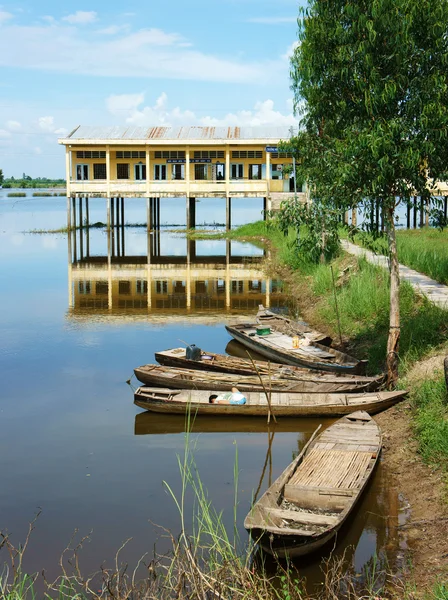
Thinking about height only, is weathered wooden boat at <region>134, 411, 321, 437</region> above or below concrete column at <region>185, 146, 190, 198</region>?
below

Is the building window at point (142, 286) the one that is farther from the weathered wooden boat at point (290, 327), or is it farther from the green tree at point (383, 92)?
the green tree at point (383, 92)

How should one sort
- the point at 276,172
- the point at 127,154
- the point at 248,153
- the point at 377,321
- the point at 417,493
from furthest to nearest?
the point at 127,154, the point at 248,153, the point at 276,172, the point at 377,321, the point at 417,493

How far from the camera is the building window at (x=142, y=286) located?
27812mm

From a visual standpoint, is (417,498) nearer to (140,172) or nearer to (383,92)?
(383,92)

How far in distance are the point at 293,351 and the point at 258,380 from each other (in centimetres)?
228

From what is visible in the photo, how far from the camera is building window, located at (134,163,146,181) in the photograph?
1844 inches

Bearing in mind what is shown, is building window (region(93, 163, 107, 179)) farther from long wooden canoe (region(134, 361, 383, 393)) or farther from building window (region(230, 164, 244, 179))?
long wooden canoe (region(134, 361, 383, 393))

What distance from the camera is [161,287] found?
28750mm

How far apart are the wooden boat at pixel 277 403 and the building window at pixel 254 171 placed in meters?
34.2

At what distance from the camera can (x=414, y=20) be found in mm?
12039

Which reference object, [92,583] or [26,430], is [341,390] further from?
[92,583]

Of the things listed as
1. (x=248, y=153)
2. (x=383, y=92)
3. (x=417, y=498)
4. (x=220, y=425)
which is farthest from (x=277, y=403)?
(x=248, y=153)

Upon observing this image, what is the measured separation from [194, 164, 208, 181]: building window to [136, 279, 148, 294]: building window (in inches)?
689

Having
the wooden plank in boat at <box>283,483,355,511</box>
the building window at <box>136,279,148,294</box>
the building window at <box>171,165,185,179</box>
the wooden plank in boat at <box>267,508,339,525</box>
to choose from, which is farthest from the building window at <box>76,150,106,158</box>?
the wooden plank in boat at <box>267,508,339,525</box>
